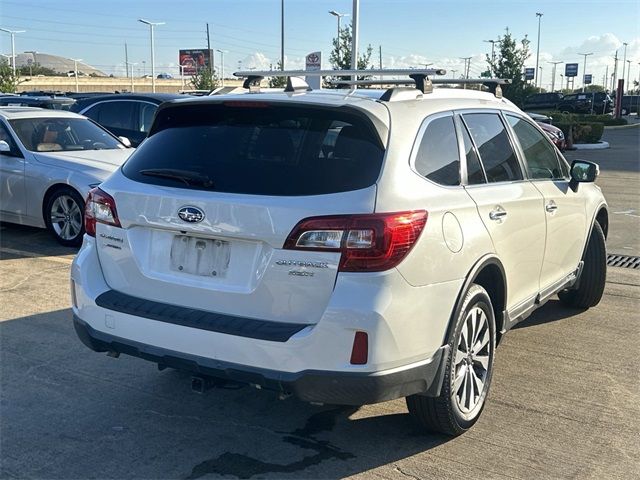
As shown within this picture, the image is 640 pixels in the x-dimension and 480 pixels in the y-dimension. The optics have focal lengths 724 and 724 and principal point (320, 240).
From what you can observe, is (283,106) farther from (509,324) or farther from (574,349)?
(574,349)

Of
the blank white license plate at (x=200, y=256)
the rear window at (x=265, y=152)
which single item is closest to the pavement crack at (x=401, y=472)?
the blank white license plate at (x=200, y=256)

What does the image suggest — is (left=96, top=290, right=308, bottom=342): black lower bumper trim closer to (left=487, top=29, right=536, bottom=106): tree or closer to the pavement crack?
the pavement crack

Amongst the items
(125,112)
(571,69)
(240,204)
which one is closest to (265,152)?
(240,204)

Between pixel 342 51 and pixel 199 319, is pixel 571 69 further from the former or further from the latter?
pixel 199 319

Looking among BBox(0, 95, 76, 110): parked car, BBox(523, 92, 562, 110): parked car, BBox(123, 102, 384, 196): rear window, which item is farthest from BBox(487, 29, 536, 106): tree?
BBox(123, 102, 384, 196): rear window

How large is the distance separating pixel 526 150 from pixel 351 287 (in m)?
2.40

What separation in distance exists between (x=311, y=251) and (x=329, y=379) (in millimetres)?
565

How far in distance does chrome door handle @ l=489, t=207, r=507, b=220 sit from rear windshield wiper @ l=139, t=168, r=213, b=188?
5.27 feet

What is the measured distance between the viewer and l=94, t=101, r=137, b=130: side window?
1298 centimetres

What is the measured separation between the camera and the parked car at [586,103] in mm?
52219

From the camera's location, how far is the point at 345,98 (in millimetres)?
3717

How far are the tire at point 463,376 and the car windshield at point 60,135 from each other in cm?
705

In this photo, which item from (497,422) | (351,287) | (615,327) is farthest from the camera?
(615,327)

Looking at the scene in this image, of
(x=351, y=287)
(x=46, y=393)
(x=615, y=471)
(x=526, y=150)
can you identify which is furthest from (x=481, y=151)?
(x=46, y=393)
